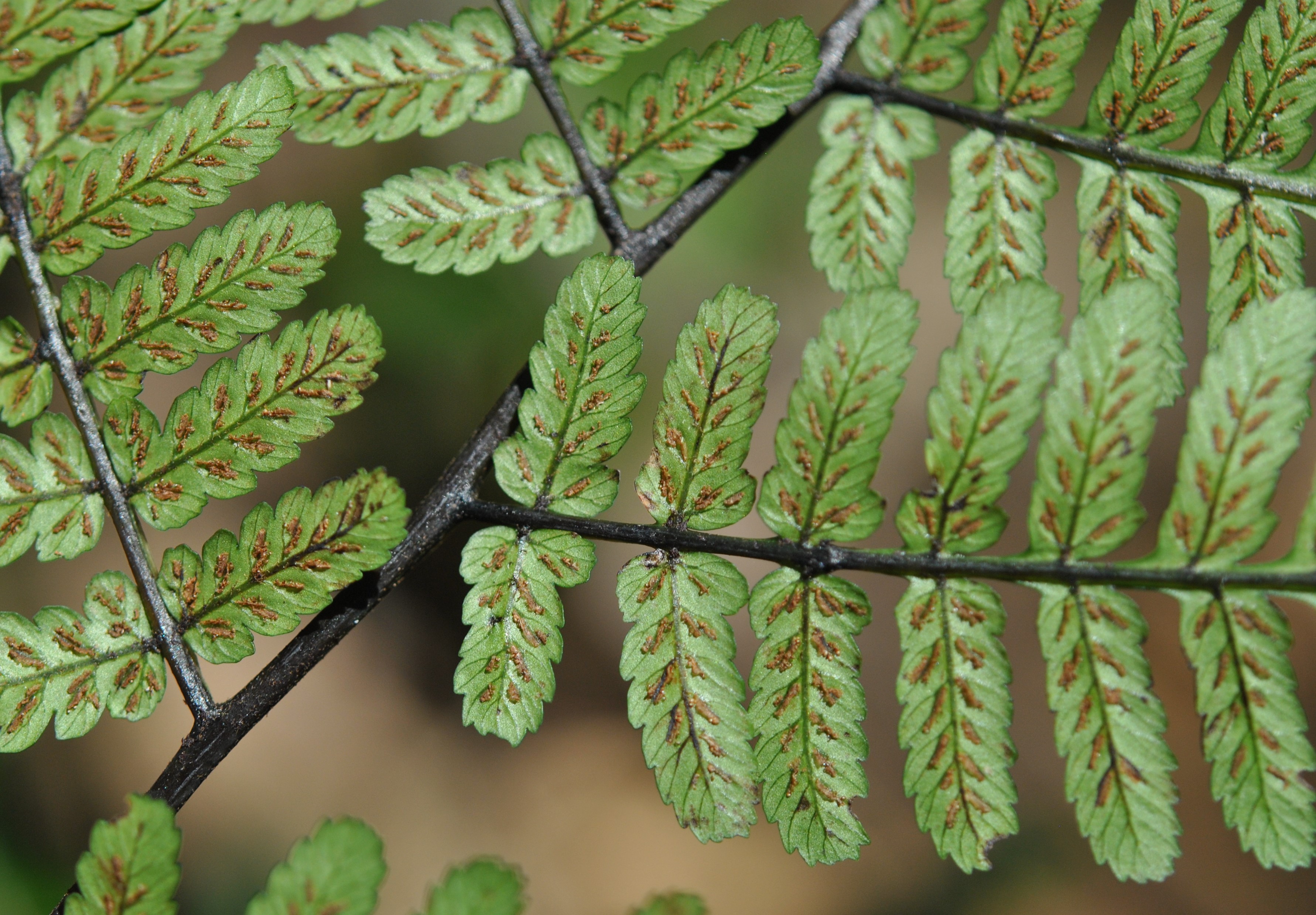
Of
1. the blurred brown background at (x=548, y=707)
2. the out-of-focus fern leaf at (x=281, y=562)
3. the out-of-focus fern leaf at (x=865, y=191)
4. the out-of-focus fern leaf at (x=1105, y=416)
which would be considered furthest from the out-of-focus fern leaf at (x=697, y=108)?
the blurred brown background at (x=548, y=707)

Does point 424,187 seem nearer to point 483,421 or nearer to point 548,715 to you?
point 483,421

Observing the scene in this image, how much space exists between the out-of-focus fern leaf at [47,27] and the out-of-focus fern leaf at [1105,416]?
169cm

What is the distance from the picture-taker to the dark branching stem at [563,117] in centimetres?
167

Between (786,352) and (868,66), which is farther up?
(868,66)

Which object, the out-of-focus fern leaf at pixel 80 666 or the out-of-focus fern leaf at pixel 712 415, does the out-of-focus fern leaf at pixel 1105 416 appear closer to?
the out-of-focus fern leaf at pixel 712 415

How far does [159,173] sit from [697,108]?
0.93m

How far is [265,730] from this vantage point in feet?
12.2

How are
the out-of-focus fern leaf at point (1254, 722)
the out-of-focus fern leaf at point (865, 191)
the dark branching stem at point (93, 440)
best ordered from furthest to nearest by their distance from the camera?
1. the out-of-focus fern leaf at point (865, 191)
2. the dark branching stem at point (93, 440)
3. the out-of-focus fern leaf at point (1254, 722)

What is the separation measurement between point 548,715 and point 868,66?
2.98 m

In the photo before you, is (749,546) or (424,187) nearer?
(749,546)

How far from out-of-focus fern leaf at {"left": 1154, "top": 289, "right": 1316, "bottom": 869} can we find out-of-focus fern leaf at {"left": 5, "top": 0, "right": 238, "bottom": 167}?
68.3 inches

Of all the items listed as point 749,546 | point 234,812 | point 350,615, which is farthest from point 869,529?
point 234,812

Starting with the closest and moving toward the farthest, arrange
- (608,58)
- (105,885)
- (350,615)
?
(105,885) → (350,615) → (608,58)

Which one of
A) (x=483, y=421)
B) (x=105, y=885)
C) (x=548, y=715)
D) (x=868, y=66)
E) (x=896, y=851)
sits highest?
(x=868, y=66)
